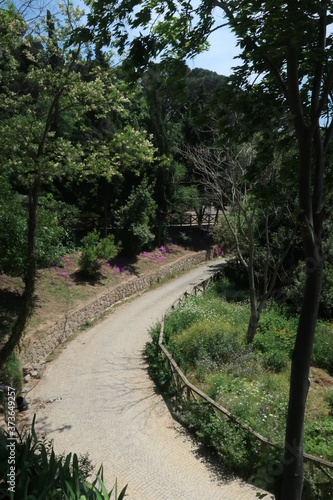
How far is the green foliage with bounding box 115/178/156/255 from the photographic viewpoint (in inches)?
928

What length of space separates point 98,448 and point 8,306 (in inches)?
294

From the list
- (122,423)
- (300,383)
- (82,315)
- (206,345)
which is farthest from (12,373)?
(300,383)

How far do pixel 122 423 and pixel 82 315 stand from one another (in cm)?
716

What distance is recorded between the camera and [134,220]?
23.8 metres

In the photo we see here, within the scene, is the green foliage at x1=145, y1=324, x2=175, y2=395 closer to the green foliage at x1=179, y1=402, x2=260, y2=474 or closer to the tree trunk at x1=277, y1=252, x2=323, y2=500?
the green foliage at x1=179, y1=402, x2=260, y2=474

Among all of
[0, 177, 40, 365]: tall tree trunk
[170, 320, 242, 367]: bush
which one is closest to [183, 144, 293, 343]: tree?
[170, 320, 242, 367]: bush

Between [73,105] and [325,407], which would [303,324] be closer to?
[325,407]

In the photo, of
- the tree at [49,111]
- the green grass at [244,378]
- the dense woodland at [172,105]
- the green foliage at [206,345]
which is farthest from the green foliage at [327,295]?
the tree at [49,111]

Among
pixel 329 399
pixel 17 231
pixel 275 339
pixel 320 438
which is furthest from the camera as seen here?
pixel 275 339

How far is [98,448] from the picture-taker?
859 cm

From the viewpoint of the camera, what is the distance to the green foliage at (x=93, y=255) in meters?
19.1

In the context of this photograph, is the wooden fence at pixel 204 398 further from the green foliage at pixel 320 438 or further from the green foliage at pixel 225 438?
the green foliage at pixel 320 438

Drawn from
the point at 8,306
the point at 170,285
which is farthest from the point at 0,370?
the point at 170,285

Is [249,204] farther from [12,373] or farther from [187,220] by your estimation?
[187,220]
